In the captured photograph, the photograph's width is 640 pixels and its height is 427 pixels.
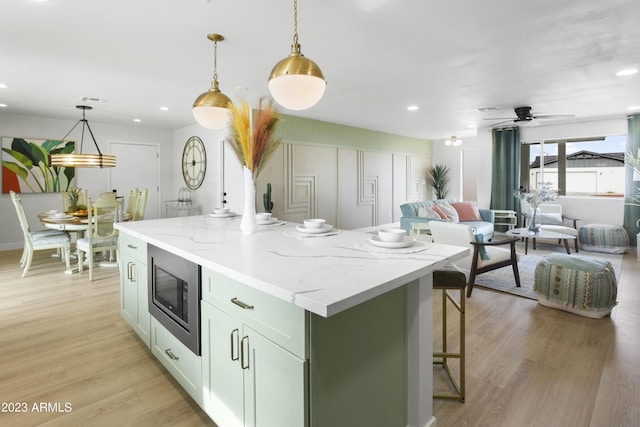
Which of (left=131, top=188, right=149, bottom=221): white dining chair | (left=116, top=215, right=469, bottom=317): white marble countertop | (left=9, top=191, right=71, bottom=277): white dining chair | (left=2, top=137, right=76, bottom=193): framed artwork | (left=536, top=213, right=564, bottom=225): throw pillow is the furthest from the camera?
(left=536, top=213, right=564, bottom=225): throw pillow

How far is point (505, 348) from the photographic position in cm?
245

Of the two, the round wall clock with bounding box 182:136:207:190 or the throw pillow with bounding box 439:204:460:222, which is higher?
the round wall clock with bounding box 182:136:207:190

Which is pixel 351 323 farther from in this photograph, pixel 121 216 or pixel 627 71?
pixel 121 216

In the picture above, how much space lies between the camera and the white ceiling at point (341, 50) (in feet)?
7.57

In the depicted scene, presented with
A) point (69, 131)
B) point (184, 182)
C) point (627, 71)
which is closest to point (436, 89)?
point (627, 71)

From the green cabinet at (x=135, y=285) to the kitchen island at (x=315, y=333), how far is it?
657 mm

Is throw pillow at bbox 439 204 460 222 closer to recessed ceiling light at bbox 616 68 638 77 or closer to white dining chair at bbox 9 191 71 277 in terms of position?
recessed ceiling light at bbox 616 68 638 77

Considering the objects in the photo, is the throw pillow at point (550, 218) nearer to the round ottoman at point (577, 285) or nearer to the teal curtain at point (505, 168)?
the teal curtain at point (505, 168)

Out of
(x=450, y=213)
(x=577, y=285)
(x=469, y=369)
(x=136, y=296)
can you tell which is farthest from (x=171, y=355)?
(x=450, y=213)

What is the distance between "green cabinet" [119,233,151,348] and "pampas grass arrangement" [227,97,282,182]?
3.06ft

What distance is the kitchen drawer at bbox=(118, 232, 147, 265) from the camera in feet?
7.52

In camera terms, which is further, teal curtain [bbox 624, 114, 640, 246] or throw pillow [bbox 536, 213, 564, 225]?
throw pillow [bbox 536, 213, 564, 225]

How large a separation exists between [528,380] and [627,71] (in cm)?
350

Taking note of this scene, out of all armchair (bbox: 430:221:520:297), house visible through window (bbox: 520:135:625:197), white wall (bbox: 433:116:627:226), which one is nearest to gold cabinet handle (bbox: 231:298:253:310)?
armchair (bbox: 430:221:520:297)
